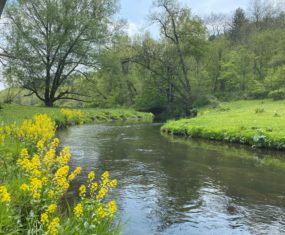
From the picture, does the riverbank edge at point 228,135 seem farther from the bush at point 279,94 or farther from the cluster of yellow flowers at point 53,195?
the bush at point 279,94

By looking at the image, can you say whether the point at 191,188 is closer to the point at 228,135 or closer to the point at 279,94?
the point at 228,135

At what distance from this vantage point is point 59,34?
3700 cm

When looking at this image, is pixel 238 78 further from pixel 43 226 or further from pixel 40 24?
pixel 43 226

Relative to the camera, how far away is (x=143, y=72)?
54656 mm

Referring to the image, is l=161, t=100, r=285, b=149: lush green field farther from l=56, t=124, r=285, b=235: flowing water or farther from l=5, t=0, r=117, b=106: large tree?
l=5, t=0, r=117, b=106: large tree

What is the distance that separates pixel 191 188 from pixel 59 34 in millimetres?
30910

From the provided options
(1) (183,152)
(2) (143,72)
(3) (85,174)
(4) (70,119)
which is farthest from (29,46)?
(3) (85,174)

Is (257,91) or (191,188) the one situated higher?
(257,91)

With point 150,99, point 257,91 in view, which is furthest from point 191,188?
point 150,99

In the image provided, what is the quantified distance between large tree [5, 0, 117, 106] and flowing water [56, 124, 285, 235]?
23.3m

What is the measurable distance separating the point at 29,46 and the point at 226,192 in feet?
104

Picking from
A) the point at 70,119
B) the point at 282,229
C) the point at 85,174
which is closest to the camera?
the point at 282,229

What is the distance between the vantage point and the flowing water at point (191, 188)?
7.19 meters

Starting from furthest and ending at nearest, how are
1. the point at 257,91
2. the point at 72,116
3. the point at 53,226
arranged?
the point at 257,91 < the point at 72,116 < the point at 53,226
